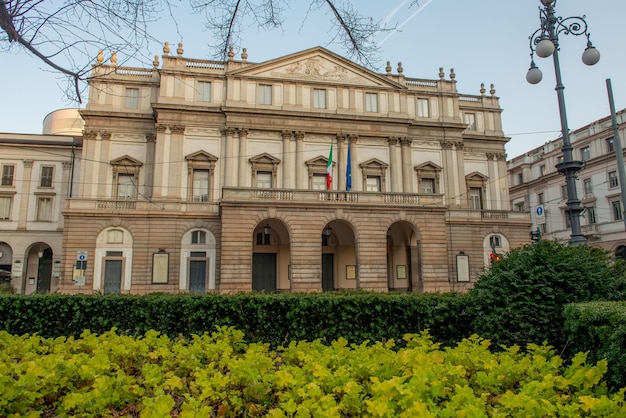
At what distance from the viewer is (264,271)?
111 ft

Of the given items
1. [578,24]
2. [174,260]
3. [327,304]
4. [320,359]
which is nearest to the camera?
[320,359]

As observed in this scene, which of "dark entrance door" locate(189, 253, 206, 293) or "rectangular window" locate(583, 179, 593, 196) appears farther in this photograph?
"rectangular window" locate(583, 179, 593, 196)

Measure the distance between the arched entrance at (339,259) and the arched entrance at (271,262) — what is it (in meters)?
3.19

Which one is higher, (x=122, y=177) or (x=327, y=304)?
(x=122, y=177)

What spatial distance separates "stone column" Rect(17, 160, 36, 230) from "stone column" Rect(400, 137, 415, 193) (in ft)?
106

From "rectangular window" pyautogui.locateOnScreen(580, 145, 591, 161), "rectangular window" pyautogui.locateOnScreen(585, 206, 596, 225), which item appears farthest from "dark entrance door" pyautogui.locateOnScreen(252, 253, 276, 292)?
"rectangular window" pyautogui.locateOnScreen(580, 145, 591, 161)

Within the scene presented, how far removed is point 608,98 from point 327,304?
503 inches

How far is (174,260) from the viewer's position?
3158 centimetres

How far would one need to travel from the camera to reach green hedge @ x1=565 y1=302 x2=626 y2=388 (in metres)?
5.25

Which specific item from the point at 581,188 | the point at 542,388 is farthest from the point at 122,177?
the point at 581,188

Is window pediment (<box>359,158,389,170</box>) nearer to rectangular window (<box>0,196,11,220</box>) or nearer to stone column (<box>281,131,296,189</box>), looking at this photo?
stone column (<box>281,131,296,189</box>)

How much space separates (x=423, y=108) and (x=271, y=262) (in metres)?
18.4

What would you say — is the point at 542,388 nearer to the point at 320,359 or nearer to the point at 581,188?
the point at 320,359

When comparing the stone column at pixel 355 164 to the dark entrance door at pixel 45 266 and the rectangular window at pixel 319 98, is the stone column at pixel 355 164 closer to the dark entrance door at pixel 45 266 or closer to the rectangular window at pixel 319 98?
the rectangular window at pixel 319 98
